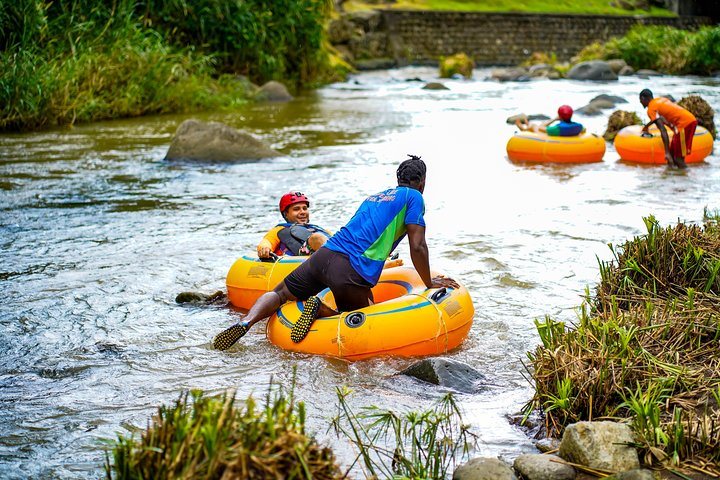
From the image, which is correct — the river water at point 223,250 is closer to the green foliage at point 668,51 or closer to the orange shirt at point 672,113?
the orange shirt at point 672,113

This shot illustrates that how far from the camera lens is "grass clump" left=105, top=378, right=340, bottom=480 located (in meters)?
2.80

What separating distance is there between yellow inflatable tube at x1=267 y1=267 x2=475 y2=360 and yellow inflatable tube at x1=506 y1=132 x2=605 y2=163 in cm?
814

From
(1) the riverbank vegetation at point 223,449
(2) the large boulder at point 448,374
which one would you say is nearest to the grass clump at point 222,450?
(1) the riverbank vegetation at point 223,449

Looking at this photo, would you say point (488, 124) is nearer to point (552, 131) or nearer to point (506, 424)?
point (552, 131)

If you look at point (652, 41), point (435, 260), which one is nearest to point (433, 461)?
point (435, 260)

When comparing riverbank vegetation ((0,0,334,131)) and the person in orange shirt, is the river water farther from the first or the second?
riverbank vegetation ((0,0,334,131))

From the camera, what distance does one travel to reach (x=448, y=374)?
16.6 feet

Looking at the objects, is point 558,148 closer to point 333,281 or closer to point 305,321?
point 333,281

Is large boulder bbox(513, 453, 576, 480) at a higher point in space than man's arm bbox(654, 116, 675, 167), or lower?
lower

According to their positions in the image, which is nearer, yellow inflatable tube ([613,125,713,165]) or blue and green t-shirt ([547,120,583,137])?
yellow inflatable tube ([613,125,713,165])

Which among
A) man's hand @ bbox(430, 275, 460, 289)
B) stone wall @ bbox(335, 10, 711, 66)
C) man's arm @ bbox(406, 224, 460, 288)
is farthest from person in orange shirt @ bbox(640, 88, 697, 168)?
stone wall @ bbox(335, 10, 711, 66)

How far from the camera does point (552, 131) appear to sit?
537 inches

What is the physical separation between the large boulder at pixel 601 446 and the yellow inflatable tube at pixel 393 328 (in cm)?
175

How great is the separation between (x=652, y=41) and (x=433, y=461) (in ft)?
104
